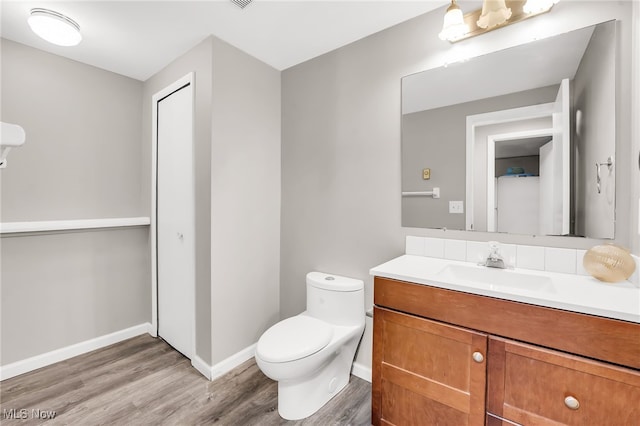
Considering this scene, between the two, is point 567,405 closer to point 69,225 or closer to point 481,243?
point 481,243

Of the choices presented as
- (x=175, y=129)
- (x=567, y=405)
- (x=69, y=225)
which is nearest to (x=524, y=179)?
(x=567, y=405)

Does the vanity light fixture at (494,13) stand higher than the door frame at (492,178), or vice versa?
the vanity light fixture at (494,13)

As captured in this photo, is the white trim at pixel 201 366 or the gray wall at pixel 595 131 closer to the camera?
the gray wall at pixel 595 131

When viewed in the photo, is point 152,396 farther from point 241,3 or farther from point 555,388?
point 241,3

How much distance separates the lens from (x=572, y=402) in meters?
0.96

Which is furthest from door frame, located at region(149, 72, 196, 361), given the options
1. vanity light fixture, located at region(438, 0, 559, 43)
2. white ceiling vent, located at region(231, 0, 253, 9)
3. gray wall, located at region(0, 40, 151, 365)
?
vanity light fixture, located at region(438, 0, 559, 43)

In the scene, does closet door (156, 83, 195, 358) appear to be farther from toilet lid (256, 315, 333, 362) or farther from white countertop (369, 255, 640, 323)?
white countertop (369, 255, 640, 323)

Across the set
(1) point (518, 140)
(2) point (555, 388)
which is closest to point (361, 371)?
(2) point (555, 388)

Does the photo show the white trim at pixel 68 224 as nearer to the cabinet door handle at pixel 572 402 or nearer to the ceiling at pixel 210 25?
the ceiling at pixel 210 25

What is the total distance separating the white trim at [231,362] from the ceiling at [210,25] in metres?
2.21

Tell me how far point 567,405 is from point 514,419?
0.19 metres

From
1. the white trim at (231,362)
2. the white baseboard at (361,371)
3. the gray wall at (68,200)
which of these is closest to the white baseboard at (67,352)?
the gray wall at (68,200)

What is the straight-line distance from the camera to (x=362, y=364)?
1969 millimetres

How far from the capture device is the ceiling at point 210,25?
1632 millimetres
